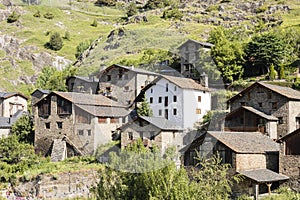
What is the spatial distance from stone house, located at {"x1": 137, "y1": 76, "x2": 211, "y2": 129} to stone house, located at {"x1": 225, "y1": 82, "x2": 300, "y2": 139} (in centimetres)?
1144

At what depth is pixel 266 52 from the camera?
Result: 130 feet

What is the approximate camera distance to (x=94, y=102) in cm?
2088

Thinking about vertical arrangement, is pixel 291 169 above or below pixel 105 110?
below

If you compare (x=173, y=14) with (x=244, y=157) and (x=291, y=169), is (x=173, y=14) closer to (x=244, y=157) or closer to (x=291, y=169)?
(x=244, y=157)

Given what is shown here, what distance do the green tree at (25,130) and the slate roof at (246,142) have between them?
15.1 m

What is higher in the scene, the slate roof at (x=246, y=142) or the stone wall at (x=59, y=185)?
the slate roof at (x=246, y=142)

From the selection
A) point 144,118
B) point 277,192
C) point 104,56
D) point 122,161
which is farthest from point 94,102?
point 277,192

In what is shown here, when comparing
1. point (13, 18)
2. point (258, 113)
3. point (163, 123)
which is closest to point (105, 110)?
point (163, 123)

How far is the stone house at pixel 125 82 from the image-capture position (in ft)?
55.1

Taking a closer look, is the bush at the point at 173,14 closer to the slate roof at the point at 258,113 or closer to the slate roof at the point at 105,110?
Result: the slate roof at the point at 258,113

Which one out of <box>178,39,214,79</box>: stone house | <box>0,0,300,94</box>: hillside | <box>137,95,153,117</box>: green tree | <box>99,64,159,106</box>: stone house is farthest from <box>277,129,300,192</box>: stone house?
<box>0,0,300,94</box>: hillside

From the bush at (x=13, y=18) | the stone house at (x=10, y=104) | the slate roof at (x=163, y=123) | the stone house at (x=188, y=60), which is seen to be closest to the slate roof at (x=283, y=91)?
the stone house at (x=188, y=60)

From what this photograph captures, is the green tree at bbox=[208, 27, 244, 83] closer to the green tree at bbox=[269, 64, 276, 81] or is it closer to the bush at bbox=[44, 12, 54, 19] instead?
the green tree at bbox=[269, 64, 276, 81]

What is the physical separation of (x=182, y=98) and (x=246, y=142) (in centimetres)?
914
